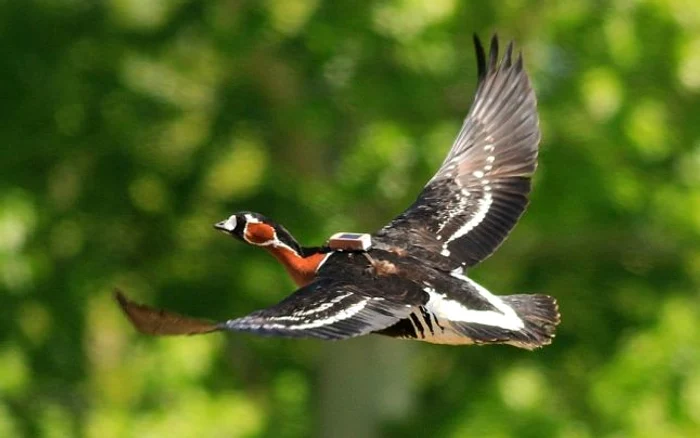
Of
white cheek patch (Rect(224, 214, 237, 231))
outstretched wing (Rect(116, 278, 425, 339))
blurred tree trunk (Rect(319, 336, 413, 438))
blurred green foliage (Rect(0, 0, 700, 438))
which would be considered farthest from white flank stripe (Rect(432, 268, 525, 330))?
blurred tree trunk (Rect(319, 336, 413, 438))

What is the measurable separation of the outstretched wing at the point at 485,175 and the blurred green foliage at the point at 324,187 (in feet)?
12.3

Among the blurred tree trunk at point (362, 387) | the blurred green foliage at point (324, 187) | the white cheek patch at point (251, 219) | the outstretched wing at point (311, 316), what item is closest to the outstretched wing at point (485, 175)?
the white cheek patch at point (251, 219)

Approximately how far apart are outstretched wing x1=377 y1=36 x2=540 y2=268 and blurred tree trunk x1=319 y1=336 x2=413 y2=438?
5.77 meters

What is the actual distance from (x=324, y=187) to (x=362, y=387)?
1699 millimetres

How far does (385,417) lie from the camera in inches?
443

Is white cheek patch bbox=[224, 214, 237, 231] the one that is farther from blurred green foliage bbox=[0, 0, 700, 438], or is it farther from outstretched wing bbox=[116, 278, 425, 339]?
blurred green foliage bbox=[0, 0, 700, 438]

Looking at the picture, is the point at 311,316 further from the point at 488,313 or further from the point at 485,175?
the point at 485,175

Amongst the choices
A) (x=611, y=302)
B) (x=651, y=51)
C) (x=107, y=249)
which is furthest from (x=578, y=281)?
(x=107, y=249)

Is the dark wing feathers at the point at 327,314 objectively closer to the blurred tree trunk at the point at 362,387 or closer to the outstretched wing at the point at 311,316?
the outstretched wing at the point at 311,316

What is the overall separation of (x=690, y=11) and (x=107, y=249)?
3796mm

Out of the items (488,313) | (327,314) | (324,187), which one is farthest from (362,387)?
(327,314)

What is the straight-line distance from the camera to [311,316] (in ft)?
13.2

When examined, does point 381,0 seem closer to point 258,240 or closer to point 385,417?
point 385,417

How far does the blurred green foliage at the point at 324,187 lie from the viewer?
31.9 feet
